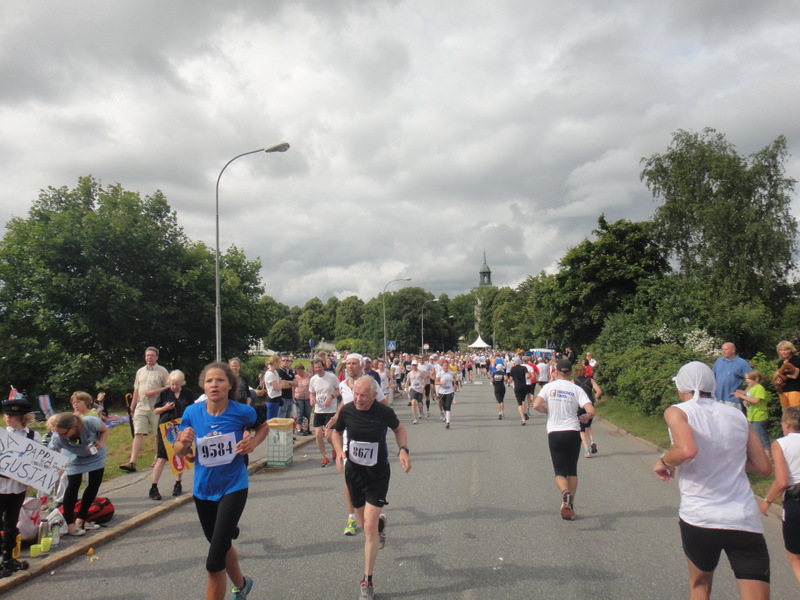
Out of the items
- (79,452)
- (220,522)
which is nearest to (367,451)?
(220,522)

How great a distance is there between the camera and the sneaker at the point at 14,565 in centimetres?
475

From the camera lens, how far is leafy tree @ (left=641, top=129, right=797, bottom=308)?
89.7 feet

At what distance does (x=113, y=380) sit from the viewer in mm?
27422

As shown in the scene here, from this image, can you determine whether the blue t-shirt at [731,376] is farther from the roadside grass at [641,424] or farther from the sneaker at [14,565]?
the sneaker at [14,565]

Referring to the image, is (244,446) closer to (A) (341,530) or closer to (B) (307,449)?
(A) (341,530)

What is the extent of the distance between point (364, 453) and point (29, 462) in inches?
120

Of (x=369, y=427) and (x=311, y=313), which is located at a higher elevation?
(x=311, y=313)

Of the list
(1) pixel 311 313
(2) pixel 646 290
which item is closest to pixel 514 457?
(2) pixel 646 290

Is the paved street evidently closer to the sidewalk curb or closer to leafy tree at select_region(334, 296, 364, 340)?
the sidewalk curb

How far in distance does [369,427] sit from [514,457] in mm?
6095

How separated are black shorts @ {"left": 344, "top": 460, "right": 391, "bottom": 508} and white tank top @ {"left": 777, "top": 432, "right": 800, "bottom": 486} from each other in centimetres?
291

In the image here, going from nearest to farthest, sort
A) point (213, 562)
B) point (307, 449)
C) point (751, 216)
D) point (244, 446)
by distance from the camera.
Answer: point (213, 562) → point (244, 446) → point (307, 449) → point (751, 216)

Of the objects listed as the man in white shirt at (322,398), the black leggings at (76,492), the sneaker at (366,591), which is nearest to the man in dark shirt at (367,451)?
the sneaker at (366,591)

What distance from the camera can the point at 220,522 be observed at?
147 inches
